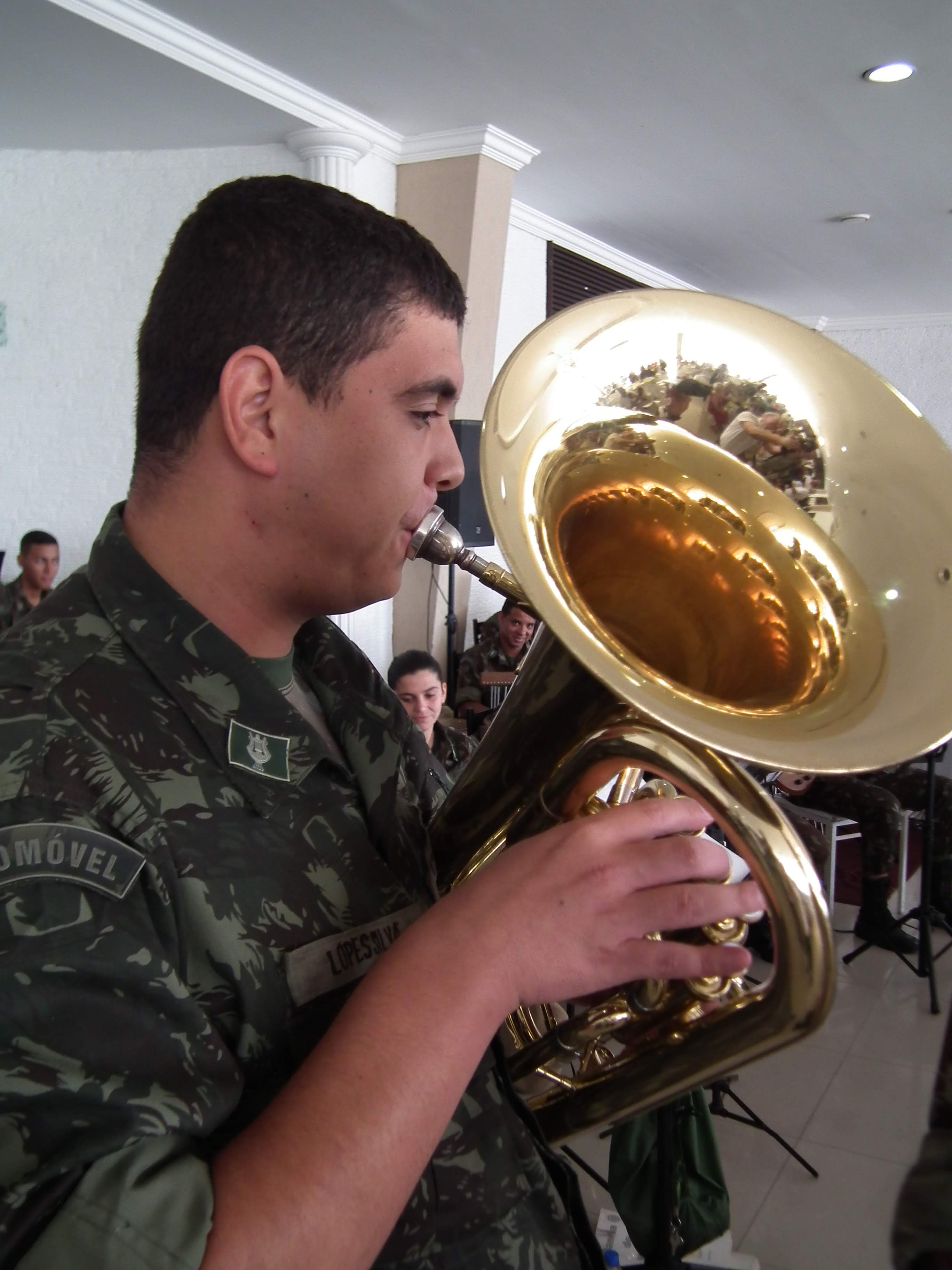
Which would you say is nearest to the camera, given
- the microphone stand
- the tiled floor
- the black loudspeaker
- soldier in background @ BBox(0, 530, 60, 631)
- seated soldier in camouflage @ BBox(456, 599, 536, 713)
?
the tiled floor

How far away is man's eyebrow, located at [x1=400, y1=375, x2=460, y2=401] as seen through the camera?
0.89m

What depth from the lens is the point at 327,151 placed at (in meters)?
4.18

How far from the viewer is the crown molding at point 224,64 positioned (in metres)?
3.21

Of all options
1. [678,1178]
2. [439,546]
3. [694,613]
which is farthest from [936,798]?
[439,546]

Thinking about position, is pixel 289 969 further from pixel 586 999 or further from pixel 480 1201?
pixel 586 999

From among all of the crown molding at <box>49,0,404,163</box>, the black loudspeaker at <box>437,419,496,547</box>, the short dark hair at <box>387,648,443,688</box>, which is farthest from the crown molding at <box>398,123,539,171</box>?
the short dark hair at <box>387,648,443,688</box>

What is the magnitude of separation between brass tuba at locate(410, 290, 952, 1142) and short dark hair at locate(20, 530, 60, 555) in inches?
146

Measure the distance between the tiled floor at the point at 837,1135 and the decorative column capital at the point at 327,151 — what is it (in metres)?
3.87

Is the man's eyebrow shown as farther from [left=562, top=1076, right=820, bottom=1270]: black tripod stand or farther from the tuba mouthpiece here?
[left=562, top=1076, right=820, bottom=1270]: black tripod stand

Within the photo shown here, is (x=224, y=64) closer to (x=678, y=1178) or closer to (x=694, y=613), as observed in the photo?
(x=694, y=613)

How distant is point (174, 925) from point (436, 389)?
0.53m

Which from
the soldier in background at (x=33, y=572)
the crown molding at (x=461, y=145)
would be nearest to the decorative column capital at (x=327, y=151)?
the crown molding at (x=461, y=145)

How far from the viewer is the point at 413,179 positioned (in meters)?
4.63

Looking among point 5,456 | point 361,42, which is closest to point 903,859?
point 361,42
